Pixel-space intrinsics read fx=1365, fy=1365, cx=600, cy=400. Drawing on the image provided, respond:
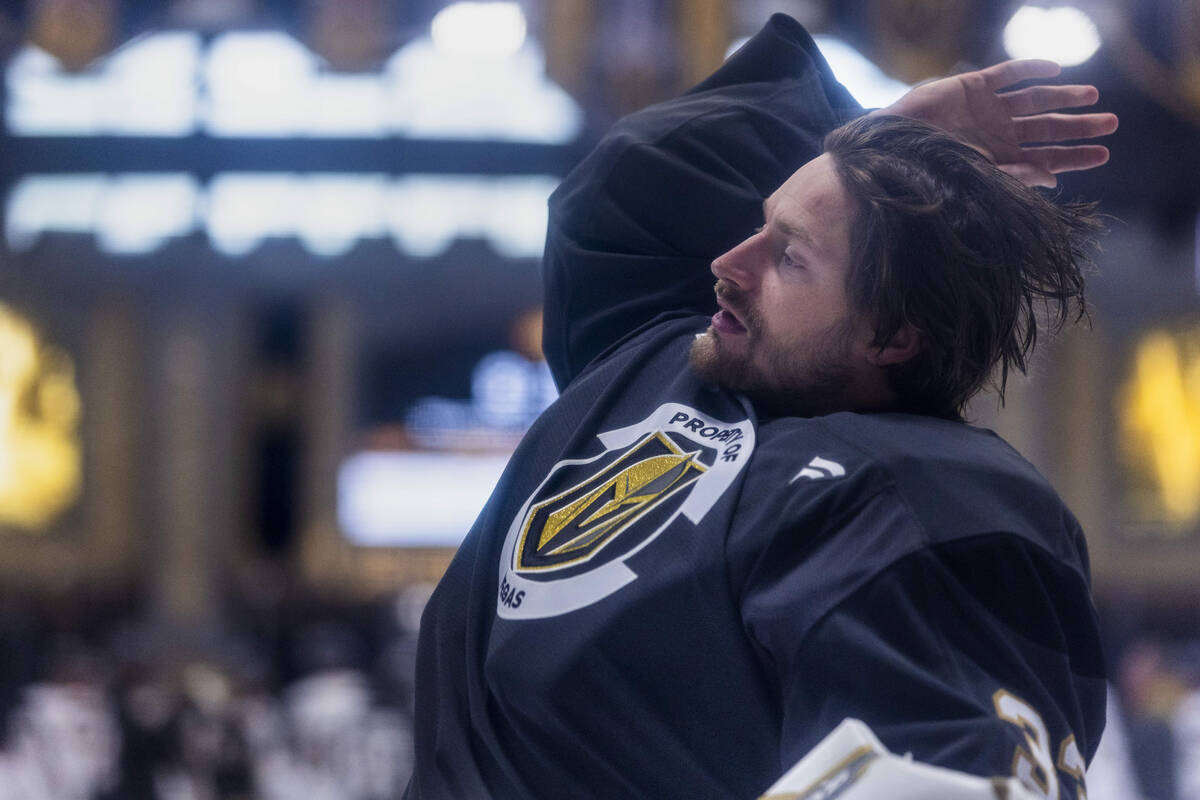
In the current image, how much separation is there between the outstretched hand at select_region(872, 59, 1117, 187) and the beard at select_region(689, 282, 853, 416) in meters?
0.26

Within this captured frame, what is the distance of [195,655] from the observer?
358 inches

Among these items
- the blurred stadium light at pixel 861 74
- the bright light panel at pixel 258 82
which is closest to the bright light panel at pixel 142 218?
the bright light panel at pixel 258 82

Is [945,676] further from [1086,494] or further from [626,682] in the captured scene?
[1086,494]

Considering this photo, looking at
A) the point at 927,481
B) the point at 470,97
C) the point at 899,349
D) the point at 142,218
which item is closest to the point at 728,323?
the point at 899,349

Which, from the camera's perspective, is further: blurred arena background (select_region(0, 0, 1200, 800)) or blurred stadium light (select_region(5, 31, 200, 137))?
blurred stadium light (select_region(5, 31, 200, 137))

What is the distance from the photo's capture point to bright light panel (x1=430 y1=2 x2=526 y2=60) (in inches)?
238

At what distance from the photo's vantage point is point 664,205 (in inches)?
46.6

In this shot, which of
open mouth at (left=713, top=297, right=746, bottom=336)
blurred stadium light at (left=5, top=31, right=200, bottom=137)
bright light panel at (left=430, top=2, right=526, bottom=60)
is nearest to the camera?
open mouth at (left=713, top=297, right=746, bottom=336)

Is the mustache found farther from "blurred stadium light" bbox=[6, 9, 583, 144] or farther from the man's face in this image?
"blurred stadium light" bbox=[6, 9, 583, 144]

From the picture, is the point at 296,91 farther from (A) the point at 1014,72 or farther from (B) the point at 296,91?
(A) the point at 1014,72

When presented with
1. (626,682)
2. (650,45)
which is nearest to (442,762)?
(626,682)

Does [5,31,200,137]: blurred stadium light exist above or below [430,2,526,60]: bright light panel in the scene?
below

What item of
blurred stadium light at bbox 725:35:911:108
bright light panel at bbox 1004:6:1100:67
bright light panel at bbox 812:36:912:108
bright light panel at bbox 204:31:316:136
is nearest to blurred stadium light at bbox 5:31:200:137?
bright light panel at bbox 204:31:316:136

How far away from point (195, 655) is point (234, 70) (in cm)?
405
